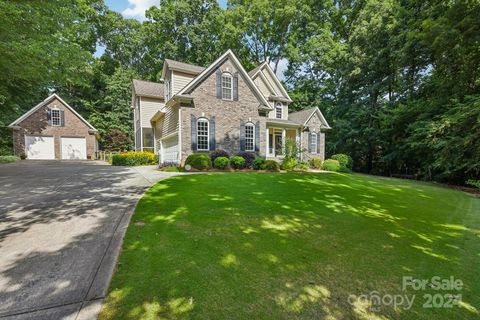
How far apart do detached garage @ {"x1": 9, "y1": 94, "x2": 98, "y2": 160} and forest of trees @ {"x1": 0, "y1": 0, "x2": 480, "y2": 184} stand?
1.92 metres

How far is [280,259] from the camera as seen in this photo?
3.62 metres

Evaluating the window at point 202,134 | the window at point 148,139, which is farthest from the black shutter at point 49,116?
the window at point 202,134

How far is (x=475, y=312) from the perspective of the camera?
2.74 meters

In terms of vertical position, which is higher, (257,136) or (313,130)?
(313,130)

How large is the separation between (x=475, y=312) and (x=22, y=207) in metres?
8.73

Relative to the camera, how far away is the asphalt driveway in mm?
2576

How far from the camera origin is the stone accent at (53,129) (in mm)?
22797

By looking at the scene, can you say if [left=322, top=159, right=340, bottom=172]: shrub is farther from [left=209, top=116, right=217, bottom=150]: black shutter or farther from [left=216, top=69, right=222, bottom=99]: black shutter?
[left=216, top=69, right=222, bottom=99]: black shutter

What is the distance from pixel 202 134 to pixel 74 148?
1808 cm

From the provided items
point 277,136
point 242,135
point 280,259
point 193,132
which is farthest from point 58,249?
point 277,136

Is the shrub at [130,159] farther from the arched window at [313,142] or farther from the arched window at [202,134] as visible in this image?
the arched window at [313,142]

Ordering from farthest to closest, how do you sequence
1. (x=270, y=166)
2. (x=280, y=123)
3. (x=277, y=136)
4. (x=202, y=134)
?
1. (x=277, y=136)
2. (x=280, y=123)
3. (x=202, y=134)
4. (x=270, y=166)

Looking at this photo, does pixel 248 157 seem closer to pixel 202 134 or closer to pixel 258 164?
pixel 258 164

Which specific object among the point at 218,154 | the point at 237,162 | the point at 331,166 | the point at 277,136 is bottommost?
the point at 331,166
